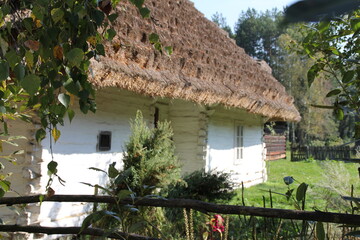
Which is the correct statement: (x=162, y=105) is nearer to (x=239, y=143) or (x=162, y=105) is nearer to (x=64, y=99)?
(x=239, y=143)

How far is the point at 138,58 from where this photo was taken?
196 inches

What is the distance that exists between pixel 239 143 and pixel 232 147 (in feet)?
1.92

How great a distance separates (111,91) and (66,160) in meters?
1.36

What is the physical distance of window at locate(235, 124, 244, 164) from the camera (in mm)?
9203

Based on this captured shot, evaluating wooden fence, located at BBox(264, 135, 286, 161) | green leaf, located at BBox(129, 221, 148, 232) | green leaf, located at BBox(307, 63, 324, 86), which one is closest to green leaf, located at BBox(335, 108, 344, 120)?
green leaf, located at BBox(307, 63, 324, 86)

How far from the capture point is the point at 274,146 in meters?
21.9

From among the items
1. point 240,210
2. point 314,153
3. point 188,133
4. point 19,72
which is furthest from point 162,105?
point 314,153

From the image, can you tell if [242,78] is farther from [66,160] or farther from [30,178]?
[30,178]

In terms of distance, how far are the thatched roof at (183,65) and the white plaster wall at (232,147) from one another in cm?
82

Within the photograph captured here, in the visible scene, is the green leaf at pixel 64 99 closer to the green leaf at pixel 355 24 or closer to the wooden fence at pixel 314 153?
the green leaf at pixel 355 24

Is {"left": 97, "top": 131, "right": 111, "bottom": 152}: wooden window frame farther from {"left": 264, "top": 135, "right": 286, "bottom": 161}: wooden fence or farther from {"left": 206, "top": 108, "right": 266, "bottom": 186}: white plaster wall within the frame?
{"left": 264, "top": 135, "right": 286, "bottom": 161}: wooden fence

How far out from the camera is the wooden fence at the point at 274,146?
20859mm

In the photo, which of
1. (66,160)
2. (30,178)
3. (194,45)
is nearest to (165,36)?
(194,45)

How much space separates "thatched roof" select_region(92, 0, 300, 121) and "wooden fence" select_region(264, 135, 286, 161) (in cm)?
1106
